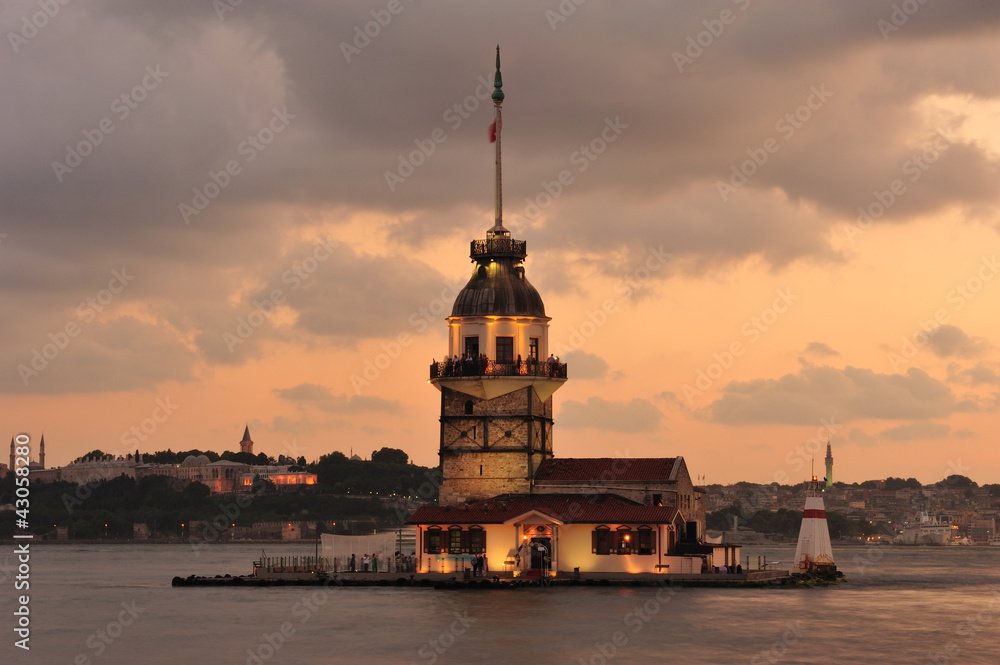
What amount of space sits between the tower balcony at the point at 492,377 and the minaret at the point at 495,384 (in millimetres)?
50

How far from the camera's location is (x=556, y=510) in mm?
71875

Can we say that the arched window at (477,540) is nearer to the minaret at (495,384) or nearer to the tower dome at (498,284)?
the minaret at (495,384)

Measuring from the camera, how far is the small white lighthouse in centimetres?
7050

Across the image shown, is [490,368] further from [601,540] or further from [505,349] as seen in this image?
[601,540]

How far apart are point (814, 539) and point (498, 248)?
841 inches

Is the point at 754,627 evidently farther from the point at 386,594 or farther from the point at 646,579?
the point at 386,594

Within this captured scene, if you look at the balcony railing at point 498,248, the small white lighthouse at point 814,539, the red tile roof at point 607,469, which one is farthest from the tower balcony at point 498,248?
the small white lighthouse at point 814,539

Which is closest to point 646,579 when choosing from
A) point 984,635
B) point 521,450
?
point 521,450

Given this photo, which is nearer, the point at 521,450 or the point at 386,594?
the point at 386,594

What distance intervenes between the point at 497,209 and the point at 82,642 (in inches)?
1274

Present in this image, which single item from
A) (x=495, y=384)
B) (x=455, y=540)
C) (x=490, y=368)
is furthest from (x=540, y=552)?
(x=490, y=368)

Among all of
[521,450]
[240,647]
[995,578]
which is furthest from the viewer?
[995,578]

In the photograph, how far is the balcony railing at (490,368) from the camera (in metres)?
74.6

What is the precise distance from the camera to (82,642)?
183 ft
